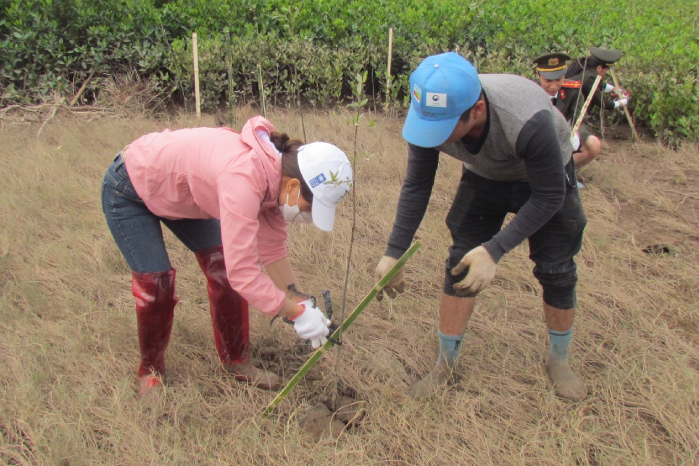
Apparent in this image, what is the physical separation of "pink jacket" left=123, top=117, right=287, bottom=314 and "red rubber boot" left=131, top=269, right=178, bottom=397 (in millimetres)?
283

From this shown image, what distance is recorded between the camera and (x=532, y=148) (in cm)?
198

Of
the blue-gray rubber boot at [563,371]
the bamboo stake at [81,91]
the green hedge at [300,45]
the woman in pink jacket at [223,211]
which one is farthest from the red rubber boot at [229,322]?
the bamboo stake at [81,91]

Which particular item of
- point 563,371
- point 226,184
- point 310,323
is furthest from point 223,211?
Answer: point 563,371

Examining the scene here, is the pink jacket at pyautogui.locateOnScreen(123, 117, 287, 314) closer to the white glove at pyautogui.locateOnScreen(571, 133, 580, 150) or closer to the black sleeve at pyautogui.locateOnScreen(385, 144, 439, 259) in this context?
the black sleeve at pyautogui.locateOnScreen(385, 144, 439, 259)

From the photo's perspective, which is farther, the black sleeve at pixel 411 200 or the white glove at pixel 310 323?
the black sleeve at pixel 411 200

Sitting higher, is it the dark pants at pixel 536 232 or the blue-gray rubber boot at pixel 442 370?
the dark pants at pixel 536 232

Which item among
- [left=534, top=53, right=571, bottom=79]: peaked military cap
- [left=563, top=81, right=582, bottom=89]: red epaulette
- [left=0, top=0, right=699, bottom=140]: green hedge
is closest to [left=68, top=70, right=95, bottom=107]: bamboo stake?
[left=0, top=0, right=699, bottom=140]: green hedge

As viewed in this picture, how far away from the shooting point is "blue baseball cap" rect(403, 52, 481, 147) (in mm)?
1860

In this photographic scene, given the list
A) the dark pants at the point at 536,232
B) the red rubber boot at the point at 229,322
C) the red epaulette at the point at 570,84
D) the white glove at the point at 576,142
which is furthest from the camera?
the red epaulette at the point at 570,84

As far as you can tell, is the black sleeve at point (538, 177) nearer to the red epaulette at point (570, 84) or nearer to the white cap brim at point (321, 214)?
the white cap brim at point (321, 214)

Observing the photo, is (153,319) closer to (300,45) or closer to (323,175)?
(323,175)

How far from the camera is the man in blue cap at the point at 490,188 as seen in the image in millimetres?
1937

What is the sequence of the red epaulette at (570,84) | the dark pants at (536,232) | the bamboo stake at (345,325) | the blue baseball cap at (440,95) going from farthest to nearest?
the red epaulette at (570,84) → the dark pants at (536,232) → the bamboo stake at (345,325) → the blue baseball cap at (440,95)

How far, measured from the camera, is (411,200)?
241 cm
